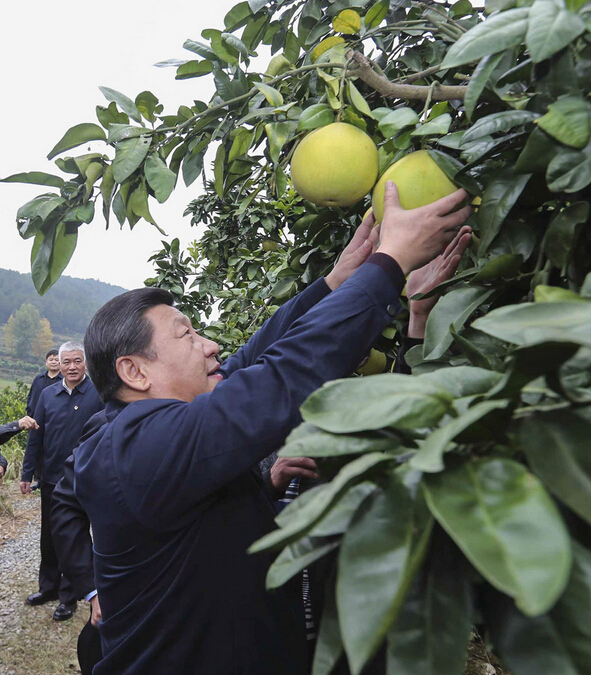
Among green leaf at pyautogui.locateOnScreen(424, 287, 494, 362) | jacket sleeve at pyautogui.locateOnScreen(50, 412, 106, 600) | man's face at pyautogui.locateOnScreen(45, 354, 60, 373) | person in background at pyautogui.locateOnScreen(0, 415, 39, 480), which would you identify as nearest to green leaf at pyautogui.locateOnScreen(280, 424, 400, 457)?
green leaf at pyautogui.locateOnScreen(424, 287, 494, 362)

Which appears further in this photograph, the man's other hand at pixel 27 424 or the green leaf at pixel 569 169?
the man's other hand at pixel 27 424

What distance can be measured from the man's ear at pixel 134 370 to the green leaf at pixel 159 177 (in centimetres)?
42

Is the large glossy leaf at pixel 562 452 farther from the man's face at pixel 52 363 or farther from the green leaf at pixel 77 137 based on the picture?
the man's face at pixel 52 363

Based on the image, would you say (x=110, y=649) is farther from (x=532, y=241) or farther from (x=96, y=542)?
(x=532, y=241)

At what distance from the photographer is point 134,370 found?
3.98 ft

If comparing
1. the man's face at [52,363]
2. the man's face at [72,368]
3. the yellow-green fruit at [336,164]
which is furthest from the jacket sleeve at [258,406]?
the man's face at [52,363]

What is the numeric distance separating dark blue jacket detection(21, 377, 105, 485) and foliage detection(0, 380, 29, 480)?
4.66m

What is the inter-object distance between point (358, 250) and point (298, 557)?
777mm

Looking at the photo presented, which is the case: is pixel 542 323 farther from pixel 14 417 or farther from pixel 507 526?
pixel 14 417

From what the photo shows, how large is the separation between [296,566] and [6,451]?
31.1 feet

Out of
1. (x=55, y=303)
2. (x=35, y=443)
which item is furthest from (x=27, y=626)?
(x=55, y=303)

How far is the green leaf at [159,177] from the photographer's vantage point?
90cm

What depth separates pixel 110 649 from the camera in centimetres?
113

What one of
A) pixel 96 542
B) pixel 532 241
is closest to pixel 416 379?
pixel 532 241
